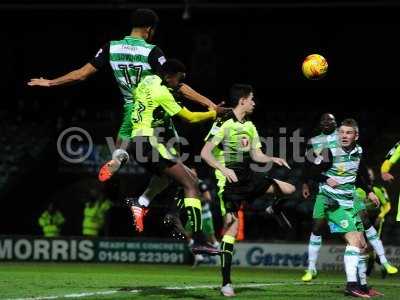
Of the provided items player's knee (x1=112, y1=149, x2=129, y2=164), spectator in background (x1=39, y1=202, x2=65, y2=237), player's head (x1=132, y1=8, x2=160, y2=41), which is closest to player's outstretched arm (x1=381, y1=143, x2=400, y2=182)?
player's knee (x1=112, y1=149, x2=129, y2=164)

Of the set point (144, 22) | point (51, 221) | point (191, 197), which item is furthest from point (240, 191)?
point (51, 221)

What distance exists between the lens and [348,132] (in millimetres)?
10922

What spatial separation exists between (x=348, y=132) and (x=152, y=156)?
2.68 m

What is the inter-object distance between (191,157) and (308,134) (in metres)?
3.73

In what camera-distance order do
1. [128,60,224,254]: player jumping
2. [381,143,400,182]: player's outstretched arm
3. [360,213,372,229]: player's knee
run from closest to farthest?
[128,60,224,254]: player jumping
[381,143,400,182]: player's outstretched arm
[360,213,372,229]: player's knee

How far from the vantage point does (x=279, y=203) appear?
41.1 feet

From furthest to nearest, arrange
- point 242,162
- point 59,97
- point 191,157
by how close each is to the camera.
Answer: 1. point 59,97
2. point 191,157
3. point 242,162

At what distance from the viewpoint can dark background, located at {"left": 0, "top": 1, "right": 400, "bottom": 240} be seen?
26.3 m

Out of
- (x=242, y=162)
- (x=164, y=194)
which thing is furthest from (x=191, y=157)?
(x=242, y=162)

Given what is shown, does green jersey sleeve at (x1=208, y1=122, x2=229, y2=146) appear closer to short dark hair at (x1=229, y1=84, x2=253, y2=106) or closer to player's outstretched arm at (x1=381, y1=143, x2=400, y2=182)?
short dark hair at (x1=229, y1=84, x2=253, y2=106)

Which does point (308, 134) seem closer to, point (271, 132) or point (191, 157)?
point (271, 132)

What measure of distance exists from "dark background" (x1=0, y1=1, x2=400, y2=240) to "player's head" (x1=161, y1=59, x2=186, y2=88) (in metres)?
15.0

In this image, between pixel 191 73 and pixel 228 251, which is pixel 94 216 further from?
pixel 228 251

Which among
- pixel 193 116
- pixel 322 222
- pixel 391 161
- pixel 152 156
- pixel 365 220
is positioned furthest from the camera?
pixel 365 220
